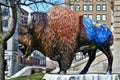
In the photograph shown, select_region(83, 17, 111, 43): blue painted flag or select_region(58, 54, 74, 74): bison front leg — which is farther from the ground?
select_region(83, 17, 111, 43): blue painted flag

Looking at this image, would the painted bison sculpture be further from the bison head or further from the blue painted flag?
the blue painted flag

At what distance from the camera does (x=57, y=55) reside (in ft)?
43.3

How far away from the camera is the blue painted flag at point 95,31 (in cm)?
1358

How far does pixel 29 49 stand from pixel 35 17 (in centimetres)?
111

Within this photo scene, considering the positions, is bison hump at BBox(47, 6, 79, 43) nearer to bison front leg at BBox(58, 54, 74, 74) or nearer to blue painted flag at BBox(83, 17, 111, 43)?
blue painted flag at BBox(83, 17, 111, 43)

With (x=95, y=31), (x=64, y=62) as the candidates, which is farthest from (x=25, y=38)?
(x=95, y=31)

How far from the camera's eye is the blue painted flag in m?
13.6

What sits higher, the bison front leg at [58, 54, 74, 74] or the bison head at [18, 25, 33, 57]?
the bison head at [18, 25, 33, 57]

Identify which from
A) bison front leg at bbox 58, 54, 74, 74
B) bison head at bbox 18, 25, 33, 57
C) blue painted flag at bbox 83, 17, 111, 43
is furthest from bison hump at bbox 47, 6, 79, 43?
bison head at bbox 18, 25, 33, 57

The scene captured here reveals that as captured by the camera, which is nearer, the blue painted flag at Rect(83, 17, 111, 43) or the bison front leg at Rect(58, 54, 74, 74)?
the bison front leg at Rect(58, 54, 74, 74)

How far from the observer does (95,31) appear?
13.7 m

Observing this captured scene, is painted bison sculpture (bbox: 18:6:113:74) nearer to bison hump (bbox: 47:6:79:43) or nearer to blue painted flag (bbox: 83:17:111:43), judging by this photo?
bison hump (bbox: 47:6:79:43)

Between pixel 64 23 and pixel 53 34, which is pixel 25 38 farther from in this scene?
pixel 64 23

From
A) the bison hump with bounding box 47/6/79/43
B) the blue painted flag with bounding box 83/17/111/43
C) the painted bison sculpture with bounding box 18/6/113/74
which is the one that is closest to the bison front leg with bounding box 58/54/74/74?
the painted bison sculpture with bounding box 18/6/113/74
